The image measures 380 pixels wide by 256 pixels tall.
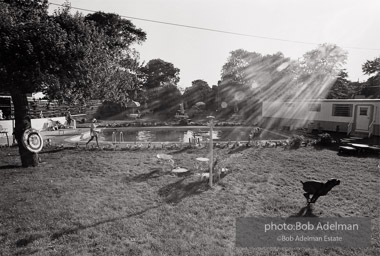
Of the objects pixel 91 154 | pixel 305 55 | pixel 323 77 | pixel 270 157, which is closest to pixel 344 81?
pixel 323 77

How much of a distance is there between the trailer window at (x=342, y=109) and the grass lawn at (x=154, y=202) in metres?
9.87

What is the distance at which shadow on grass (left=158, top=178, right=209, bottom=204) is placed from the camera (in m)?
7.54

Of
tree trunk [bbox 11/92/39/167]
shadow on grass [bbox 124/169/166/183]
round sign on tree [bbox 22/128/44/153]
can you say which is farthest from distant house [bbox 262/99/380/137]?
tree trunk [bbox 11/92/39/167]

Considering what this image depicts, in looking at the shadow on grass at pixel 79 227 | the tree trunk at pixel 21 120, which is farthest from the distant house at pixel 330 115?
the tree trunk at pixel 21 120

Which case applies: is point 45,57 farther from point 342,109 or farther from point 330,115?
point 330,115

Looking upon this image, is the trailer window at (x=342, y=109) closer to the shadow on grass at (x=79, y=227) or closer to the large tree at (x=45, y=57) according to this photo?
the large tree at (x=45, y=57)

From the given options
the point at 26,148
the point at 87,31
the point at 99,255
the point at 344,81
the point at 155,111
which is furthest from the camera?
the point at 344,81

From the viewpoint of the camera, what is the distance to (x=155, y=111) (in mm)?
49688

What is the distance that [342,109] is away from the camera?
71.1 feet

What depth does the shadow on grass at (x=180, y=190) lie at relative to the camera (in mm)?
7543

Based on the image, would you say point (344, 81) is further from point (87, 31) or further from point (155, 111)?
point (87, 31)

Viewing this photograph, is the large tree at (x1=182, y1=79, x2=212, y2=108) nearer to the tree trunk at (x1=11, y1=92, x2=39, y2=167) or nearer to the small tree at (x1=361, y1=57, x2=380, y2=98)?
the small tree at (x1=361, y1=57, x2=380, y2=98)

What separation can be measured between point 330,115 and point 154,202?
21885mm

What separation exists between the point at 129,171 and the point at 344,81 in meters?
58.2
